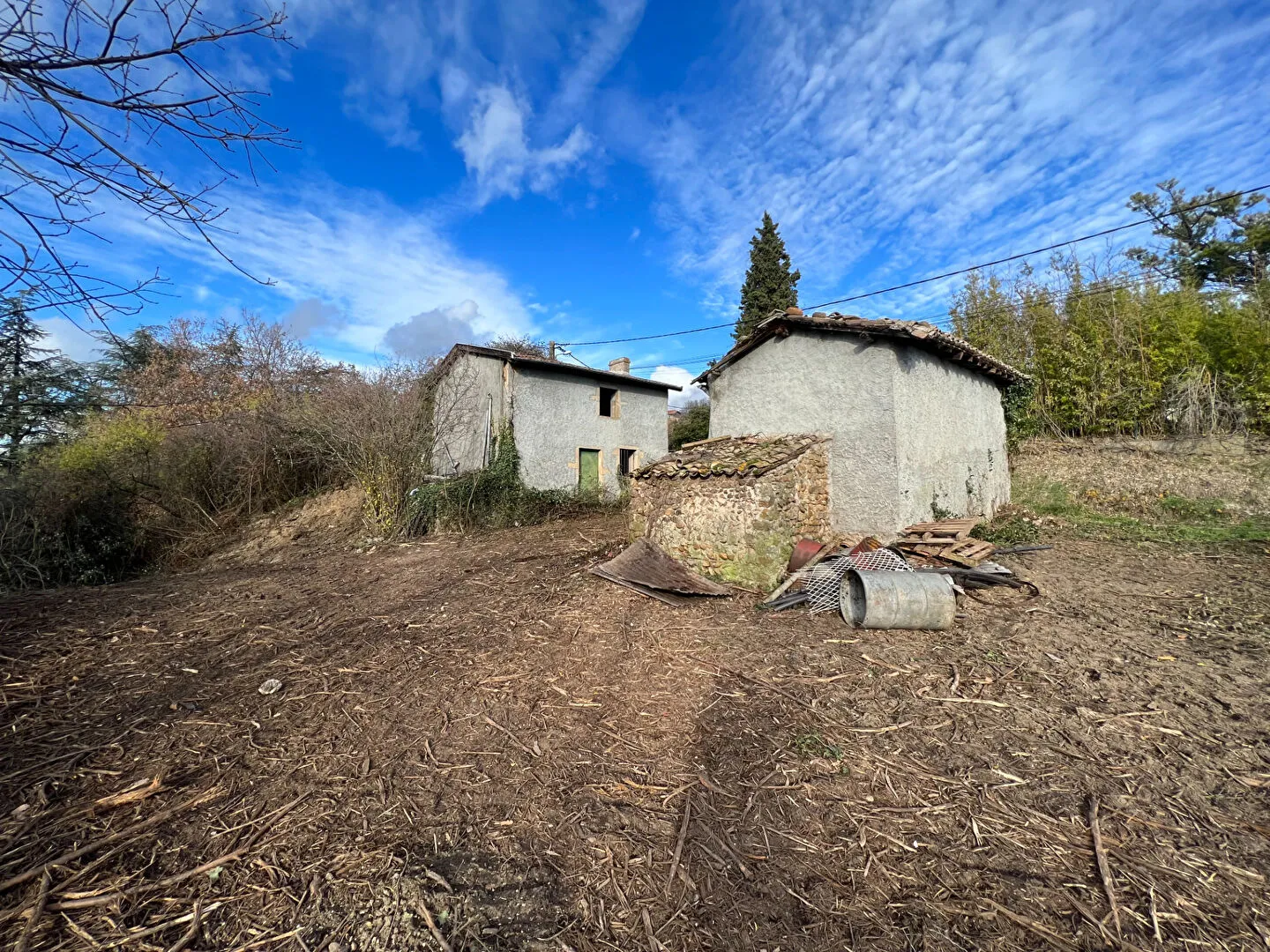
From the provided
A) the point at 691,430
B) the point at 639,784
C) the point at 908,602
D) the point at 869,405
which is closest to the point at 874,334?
the point at 869,405

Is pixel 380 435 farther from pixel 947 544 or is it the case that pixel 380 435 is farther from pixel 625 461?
pixel 947 544

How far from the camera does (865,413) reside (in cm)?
752

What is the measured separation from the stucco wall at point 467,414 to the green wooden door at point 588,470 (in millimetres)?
2789

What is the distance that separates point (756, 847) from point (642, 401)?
47.8 ft

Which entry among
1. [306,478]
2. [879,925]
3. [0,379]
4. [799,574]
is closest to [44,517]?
[306,478]

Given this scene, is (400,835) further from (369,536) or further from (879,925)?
(369,536)

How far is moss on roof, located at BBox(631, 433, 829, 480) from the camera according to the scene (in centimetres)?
667

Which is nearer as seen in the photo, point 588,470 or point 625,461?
point 588,470

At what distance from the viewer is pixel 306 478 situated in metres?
13.9

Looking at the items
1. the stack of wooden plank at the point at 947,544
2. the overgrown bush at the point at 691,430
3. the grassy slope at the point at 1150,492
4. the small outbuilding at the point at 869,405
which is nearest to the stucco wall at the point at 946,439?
the small outbuilding at the point at 869,405

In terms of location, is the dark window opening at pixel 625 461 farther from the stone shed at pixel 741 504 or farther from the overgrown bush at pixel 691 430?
the stone shed at pixel 741 504

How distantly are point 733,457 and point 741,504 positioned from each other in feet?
2.91

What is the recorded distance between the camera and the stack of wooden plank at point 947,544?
6468 mm

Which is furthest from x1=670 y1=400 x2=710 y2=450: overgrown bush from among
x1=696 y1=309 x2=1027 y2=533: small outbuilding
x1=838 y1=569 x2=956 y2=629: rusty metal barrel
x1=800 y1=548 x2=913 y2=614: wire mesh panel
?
x1=838 y1=569 x2=956 y2=629: rusty metal barrel
